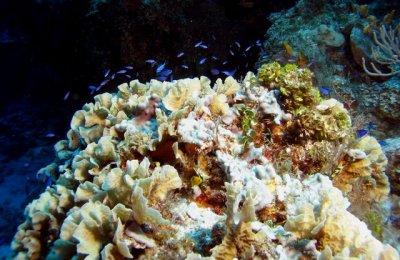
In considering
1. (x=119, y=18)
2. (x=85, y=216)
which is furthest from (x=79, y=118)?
(x=119, y=18)

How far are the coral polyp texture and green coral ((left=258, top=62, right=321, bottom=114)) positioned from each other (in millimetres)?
15

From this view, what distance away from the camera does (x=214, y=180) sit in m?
3.24

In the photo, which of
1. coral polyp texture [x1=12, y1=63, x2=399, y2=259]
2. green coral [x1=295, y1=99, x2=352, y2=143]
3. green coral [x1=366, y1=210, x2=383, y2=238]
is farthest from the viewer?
green coral [x1=295, y1=99, x2=352, y2=143]

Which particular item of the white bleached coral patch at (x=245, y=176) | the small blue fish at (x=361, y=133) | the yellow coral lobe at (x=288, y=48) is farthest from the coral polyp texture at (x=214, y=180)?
the yellow coral lobe at (x=288, y=48)

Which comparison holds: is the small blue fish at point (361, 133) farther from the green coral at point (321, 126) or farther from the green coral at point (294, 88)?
the green coral at point (294, 88)

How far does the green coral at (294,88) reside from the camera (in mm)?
3676

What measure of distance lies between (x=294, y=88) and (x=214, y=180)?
1.53 m

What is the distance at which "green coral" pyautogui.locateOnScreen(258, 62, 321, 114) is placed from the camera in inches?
145

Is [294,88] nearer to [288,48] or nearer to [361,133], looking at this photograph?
[361,133]

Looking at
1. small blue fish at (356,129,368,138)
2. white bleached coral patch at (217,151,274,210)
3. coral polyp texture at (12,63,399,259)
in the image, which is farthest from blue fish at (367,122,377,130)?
white bleached coral patch at (217,151,274,210)

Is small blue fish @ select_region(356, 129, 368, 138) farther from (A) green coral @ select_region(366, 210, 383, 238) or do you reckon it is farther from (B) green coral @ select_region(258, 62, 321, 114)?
(A) green coral @ select_region(366, 210, 383, 238)

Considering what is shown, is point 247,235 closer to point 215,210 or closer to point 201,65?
A: point 215,210

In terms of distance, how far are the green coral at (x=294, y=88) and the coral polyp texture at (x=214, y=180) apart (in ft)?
0.05

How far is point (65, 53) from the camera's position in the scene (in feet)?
42.2
